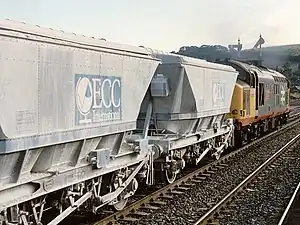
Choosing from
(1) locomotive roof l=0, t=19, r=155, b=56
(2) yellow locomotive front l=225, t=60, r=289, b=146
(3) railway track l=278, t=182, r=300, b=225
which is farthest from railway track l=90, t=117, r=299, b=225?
(2) yellow locomotive front l=225, t=60, r=289, b=146

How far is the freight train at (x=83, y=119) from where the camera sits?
6301 mm

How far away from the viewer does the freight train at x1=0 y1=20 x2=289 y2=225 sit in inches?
248

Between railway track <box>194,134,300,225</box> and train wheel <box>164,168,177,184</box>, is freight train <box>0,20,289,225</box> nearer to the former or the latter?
train wheel <box>164,168,177,184</box>

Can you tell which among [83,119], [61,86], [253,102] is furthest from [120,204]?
[253,102]

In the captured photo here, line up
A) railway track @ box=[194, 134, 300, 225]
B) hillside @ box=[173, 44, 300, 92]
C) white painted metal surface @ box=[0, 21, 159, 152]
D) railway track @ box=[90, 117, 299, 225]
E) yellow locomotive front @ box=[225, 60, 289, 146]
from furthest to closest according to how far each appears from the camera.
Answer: hillside @ box=[173, 44, 300, 92], yellow locomotive front @ box=[225, 60, 289, 146], railway track @ box=[194, 134, 300, 225], railway track @ box=[90, 117, 299, 225], white painted metal surface @ box=[0, 21, 159, 152]

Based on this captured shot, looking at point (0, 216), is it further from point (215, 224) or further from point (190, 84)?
point (190, 84)

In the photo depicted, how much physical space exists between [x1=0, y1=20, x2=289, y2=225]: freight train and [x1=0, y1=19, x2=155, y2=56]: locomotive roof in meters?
0.02

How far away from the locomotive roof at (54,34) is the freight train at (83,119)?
17mm

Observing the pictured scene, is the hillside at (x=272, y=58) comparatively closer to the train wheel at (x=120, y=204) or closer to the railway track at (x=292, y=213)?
the railway track at (x=292, y=213)

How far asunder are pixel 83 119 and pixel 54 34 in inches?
57.4

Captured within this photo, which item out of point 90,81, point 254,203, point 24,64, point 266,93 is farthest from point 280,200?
point 266,93

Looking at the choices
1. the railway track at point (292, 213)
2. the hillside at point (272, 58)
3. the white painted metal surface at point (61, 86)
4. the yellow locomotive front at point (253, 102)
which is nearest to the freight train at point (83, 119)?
the white painted metal surface at point (61, 86)

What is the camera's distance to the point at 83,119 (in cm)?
787

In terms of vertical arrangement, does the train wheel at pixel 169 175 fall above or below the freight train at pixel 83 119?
below
